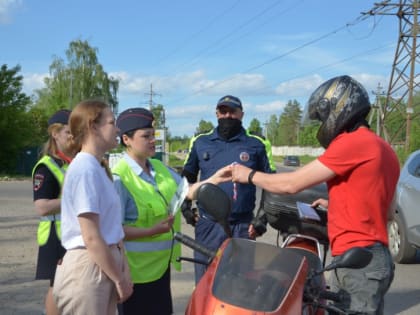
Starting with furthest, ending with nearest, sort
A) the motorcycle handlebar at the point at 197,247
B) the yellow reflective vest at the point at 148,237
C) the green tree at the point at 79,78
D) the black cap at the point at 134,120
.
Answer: the green tree at the point at 79,78 → the black cap at the point at 134,120 → the yellow reflective vest at the point at 148,237 → the motorcycle handlebar at the point at 197,247

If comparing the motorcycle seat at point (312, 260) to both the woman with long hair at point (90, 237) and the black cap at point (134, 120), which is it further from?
the black cap at point (134, 120)

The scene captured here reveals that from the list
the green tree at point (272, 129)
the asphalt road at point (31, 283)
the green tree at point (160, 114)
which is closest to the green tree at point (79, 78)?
the green tree at point (160, 114)

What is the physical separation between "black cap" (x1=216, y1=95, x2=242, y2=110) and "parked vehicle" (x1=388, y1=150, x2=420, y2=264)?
3.54 metres

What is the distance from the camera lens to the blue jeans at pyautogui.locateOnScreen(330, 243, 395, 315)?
258 centimetres

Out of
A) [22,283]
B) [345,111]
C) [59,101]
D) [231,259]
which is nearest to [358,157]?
[345,111]

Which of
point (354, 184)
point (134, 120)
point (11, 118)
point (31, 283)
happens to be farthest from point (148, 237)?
point (11, 118)

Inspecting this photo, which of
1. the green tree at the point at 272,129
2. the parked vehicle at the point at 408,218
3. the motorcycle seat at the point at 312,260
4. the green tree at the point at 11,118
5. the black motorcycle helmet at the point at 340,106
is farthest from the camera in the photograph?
the green tree at the point at 272,129

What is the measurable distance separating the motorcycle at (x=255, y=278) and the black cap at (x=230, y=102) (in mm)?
2141

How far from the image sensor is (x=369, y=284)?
2.60 meters

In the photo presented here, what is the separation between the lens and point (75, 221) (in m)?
2.61

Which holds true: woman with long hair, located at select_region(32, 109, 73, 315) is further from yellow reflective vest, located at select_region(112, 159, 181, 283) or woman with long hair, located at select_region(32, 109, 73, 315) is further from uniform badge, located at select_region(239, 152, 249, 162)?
uniform badge, located at select_region(239, 152, 249, 162)

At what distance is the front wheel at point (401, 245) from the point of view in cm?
730

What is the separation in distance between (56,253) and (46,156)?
72cm

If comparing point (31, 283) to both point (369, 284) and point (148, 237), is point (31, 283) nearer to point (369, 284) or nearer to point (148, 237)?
point (148, 237)
